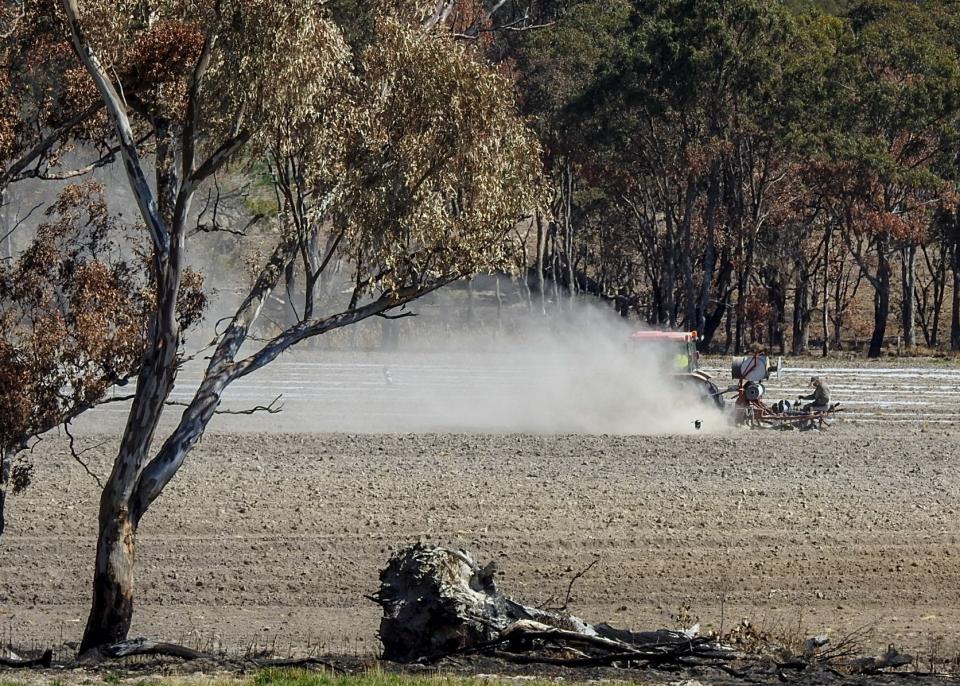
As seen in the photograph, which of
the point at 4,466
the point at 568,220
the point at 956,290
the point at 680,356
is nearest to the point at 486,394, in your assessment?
the point at 680,356

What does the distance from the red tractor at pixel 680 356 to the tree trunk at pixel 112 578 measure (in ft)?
49.9

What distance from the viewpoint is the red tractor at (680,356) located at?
26.6m

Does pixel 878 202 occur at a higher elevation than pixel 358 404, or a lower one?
higher

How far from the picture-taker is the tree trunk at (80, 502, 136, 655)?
12.9 metres

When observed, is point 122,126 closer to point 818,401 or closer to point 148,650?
point 148,650

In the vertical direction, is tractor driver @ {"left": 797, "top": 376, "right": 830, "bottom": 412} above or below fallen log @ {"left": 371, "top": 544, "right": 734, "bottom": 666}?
above

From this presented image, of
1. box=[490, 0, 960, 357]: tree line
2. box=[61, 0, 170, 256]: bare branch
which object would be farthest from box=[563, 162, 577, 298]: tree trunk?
box=[61, 0, 170, 256]: bare branch

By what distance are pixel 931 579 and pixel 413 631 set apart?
7.48 m

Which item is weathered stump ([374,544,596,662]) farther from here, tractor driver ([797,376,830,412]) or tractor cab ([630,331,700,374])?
tractor cab ([630,331,700,374])

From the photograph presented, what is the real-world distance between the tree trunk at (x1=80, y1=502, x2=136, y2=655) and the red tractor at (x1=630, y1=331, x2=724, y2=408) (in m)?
15.2

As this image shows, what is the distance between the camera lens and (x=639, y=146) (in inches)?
2010

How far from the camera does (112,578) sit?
13.2 metres

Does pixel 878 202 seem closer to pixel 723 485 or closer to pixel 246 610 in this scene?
pixel 723 485

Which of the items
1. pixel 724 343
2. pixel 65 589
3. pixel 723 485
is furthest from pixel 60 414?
pixel 724 343
